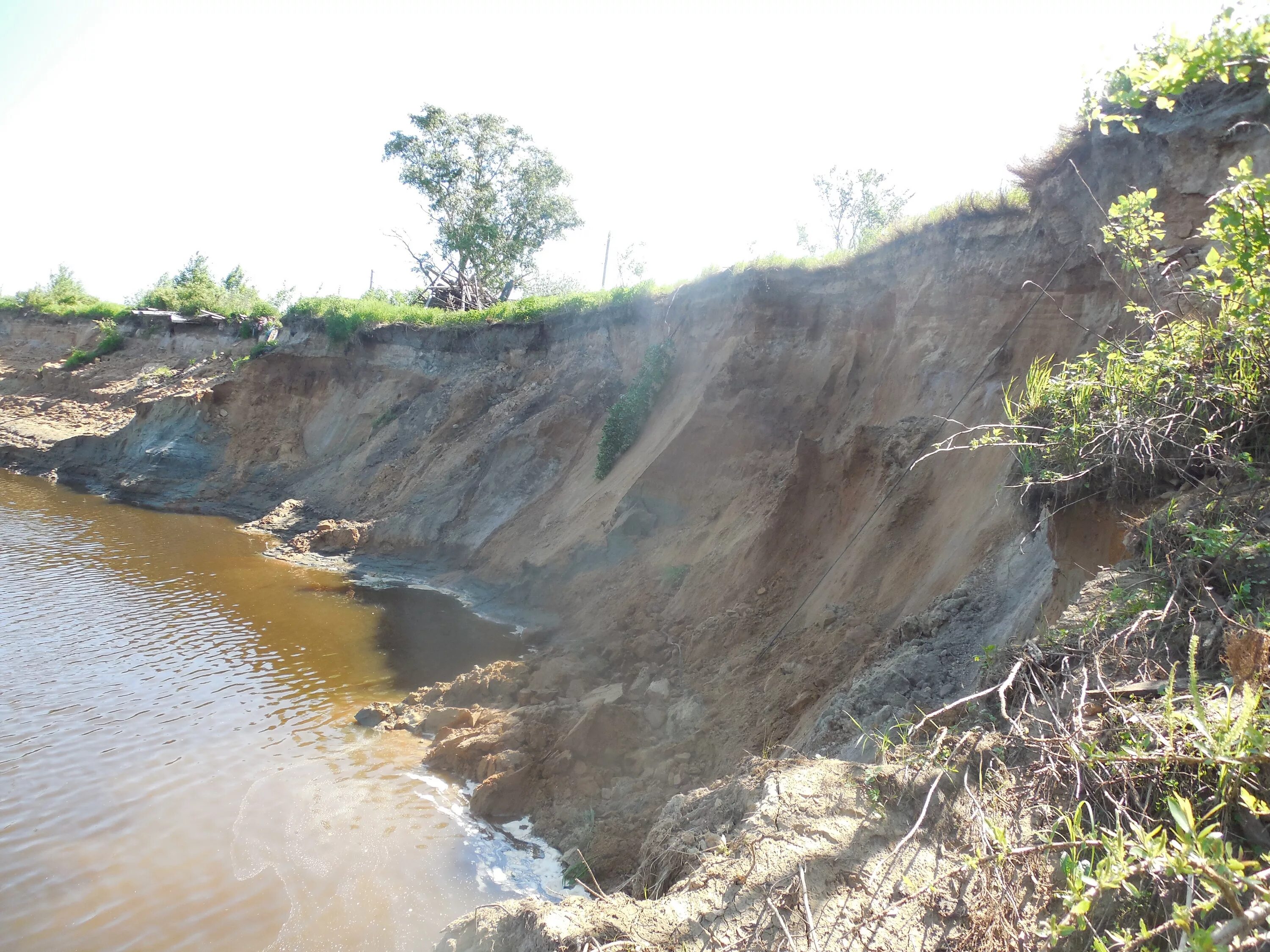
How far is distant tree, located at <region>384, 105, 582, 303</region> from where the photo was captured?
26953 millimetres

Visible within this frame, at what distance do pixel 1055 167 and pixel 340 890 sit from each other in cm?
943

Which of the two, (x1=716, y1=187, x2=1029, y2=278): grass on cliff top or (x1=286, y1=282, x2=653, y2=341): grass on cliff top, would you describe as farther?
(x1=286, y1=282, x2=653, y2=341): grass on cliff top

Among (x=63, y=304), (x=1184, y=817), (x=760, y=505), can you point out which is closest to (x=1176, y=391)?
(x=1184, y=817)

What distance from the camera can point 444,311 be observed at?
2164 cm

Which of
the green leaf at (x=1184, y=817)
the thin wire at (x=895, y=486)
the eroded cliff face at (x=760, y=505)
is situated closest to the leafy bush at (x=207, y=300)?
the eroded cliff face at (x=760, y=505)

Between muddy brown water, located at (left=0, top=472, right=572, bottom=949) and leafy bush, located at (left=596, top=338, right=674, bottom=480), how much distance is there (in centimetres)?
373

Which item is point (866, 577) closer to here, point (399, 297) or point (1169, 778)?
point (1169, 778)

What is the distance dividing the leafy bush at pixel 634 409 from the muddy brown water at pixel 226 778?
12.2 feet

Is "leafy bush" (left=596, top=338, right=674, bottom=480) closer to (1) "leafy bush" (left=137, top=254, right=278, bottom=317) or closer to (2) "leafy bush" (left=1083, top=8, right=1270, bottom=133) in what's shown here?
(2) "leafy bush" (left=1083, top=8, right=1270, bottom=133)

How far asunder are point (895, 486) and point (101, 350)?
2972 cm

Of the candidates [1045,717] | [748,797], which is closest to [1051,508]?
[1045,717]

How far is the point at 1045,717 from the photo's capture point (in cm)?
299

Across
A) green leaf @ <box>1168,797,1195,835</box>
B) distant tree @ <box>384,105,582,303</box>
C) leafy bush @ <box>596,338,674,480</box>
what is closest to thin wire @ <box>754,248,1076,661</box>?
leafy bush @ <box>596,338,674,480</box>

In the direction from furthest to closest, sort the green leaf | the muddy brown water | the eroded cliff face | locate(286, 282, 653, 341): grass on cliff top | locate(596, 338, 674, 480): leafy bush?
locate(286, 282, 653, 341): grass on cliff top < locate(596, 338, 674, 480): leafy bush < the eroded cliff face < the muddy brown water < the green leaf
